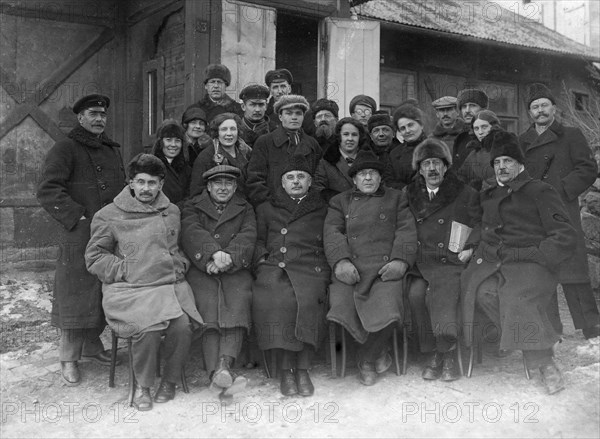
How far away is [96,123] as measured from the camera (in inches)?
179

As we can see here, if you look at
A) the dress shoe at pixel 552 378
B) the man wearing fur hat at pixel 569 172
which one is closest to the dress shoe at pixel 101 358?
the dress shoe at pixel 552 378

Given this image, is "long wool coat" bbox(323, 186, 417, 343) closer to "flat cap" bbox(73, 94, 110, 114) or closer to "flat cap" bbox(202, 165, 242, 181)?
"flat cap" bbox(202, 165, 242, 181)

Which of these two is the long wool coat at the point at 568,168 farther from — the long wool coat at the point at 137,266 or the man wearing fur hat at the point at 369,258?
the long wool coat at the point at 137,266

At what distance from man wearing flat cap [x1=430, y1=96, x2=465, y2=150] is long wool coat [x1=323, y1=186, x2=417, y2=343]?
1013 millimetres

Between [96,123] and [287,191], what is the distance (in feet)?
5.07

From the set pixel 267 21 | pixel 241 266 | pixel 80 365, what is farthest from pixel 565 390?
pixel 267 21

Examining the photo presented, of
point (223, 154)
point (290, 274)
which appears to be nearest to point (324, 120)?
point (223, 154)

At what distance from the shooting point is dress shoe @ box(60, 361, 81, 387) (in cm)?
425

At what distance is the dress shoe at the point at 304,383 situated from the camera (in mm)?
3953

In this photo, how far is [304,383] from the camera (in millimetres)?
4000

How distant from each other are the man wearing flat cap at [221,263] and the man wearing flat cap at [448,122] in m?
1.89

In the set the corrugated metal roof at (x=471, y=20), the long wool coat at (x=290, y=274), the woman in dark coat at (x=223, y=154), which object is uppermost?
the corrugated metal roof at (x=471, y=20)

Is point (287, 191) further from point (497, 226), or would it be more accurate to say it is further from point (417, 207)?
point (497, 226)

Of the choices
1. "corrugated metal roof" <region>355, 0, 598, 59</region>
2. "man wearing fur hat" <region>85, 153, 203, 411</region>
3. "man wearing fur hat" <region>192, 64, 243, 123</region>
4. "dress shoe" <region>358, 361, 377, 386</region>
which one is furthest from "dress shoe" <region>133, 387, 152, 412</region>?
"corrugated metal roof" <region>355, 0, 598, 59</region>
